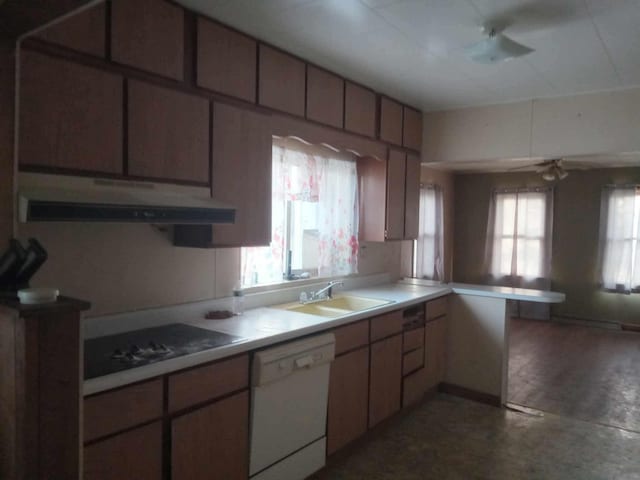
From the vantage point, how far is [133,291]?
2.31 m

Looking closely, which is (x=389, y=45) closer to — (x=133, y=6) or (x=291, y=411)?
(x=133, y=6)

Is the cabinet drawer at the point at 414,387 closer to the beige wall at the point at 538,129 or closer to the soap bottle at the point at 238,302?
the soap bottle at the point at 238,302

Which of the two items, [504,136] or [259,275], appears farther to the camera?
[504,136]

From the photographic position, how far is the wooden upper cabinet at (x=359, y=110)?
3459 millimetres

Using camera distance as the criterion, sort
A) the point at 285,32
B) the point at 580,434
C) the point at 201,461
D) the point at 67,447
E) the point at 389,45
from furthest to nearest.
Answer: the point at 580,434, the point at 389,45, the point at 285,32, the point at 201,461, the point at 67,447

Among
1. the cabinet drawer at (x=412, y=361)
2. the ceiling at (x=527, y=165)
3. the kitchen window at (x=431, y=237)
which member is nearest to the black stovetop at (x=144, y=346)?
the cabinet drawer at (x=412, y=361)

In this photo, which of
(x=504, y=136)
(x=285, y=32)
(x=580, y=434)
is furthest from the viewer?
(x=504, y=136)

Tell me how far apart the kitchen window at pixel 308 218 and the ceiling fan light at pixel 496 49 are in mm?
1324

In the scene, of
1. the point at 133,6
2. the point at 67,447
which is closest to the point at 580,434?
the point at 67,447

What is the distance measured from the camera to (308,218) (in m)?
3.52

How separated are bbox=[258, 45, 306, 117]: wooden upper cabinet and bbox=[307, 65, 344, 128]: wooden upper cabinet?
87mm

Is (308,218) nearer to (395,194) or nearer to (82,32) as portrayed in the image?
(395,194)

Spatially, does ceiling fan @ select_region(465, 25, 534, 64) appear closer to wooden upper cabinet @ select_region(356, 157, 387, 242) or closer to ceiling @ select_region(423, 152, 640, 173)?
wooden upper cabinet @ select_region(356, 157, 387, 242)

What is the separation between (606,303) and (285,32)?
252 inches
